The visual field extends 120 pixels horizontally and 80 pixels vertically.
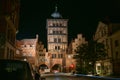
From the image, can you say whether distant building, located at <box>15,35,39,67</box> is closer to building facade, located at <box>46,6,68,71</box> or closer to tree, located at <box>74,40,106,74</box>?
building facade, located at <box>46,6,68,71</box>

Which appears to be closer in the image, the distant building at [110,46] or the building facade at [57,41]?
the distant building at [110,46]

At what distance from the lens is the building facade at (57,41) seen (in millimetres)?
88562

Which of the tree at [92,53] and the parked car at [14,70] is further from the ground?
the tree at [92,53]

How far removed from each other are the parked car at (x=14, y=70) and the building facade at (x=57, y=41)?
82899 mm

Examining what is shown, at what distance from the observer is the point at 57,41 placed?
89938 mm

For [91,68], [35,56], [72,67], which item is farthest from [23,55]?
[91,68]

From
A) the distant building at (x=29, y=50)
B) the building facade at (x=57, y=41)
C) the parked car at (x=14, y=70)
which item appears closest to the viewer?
the parked car at (x=14, y=70)

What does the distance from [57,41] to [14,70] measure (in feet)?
279

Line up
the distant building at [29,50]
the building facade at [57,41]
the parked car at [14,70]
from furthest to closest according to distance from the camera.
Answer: the building facade at [57,41] → the distant building at [29,50] → the parked car at [14,70]

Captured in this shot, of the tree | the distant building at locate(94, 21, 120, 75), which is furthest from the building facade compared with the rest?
the tree

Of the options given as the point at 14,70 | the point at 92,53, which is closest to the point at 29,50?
the point at 92,53

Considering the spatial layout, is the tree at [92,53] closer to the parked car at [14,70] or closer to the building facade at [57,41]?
the building facade at [57,41]

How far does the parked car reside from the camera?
4.82m

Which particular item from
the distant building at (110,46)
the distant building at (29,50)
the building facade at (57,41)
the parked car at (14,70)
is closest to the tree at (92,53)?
the distant building at (110,46)
